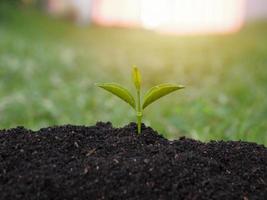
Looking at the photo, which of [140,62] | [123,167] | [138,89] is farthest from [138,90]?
[140,62]

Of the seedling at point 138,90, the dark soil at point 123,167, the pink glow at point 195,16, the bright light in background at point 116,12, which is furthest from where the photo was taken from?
the bright light in background at point 116,12

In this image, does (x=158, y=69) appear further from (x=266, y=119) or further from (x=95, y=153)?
(x=95, y=153)

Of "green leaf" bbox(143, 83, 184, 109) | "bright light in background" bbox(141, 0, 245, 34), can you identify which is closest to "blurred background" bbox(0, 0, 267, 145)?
"bright light in background" bbox(141, 0, 245, 34)

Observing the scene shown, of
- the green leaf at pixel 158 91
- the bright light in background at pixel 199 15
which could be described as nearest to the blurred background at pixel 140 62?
the bright light in background at pixel 199 15

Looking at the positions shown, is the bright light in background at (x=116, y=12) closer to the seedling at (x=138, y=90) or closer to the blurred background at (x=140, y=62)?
the blurred background at (x=140, y=62)

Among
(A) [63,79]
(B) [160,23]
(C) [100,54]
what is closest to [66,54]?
(C) [100,54]

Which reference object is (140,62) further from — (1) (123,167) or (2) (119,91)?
(1) (123,167)

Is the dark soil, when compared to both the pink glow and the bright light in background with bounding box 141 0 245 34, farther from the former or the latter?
the bright light in background with bounding box 141 0 245 34
